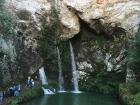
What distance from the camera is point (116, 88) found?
41.5m

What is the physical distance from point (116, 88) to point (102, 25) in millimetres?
6506

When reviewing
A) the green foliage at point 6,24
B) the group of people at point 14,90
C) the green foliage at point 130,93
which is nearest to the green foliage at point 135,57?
the green foliage at point 130,93

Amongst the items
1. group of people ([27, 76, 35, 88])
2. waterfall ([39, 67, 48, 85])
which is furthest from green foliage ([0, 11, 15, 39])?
waterfall ([39, 67, 48, 85])

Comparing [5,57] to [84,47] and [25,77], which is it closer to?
[25,77]

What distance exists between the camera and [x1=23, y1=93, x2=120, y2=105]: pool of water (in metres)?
35.4

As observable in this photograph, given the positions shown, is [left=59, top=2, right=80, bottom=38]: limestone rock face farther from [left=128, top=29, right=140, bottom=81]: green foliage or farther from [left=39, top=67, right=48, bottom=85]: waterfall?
[left=128, top=29, right=140, bottom=81]: green foliage

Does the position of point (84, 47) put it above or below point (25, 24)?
below

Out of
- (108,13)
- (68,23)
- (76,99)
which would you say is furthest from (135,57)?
(68,23)

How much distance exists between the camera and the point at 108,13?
140 ft

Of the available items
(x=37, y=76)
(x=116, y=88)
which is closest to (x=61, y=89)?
(x=37, y=76)

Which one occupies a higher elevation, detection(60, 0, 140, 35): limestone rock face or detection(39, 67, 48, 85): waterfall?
detection(60, 0, 140, 35): limestone rock face

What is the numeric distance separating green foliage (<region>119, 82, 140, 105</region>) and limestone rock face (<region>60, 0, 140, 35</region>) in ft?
22.8

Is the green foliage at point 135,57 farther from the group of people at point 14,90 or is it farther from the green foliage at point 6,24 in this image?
the green foliage at point 6,24

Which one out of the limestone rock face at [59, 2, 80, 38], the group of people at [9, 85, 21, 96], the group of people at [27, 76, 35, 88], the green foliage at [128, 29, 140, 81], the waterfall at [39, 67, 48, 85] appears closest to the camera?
the group of people at [9, 85, 21, 96]
